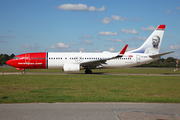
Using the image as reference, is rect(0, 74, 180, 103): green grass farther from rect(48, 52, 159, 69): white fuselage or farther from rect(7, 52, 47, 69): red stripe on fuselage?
rect(48, 52, 159, 69): white fuselage

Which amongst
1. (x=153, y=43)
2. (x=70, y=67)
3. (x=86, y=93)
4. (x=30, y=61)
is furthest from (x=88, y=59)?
(x=86, y=93)

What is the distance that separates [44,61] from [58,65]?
7.32 feet

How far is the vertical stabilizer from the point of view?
33.5m

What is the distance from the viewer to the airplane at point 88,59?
30609mm

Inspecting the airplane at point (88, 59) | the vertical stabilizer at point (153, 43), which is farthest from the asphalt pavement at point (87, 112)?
the vertical stabilizer at point (153, 43)

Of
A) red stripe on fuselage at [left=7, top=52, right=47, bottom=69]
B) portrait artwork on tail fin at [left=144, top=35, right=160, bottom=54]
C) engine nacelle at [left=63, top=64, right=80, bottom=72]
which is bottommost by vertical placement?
engine nacelle at [left=63, top=64, right=80, bottom=72]

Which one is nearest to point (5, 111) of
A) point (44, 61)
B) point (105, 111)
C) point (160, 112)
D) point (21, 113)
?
point (21, 113)

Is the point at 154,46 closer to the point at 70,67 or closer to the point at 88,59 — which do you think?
the point at 88,59

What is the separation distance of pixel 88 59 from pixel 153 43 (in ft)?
37.5

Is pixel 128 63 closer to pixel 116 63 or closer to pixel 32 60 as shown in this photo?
pixel 116 63

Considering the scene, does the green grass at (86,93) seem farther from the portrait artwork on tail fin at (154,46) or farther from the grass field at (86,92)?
the portrait artwork on tail fin at (154,46)

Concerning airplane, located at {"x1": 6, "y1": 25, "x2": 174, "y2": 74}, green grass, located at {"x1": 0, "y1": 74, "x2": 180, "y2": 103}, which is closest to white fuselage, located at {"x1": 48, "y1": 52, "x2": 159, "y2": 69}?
airplane, located at {"x1": 6, "y1": 25, "x2": 174, "y2": 74}

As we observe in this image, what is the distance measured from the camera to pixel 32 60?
3066 centimetres

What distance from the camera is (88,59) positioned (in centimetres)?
3195
